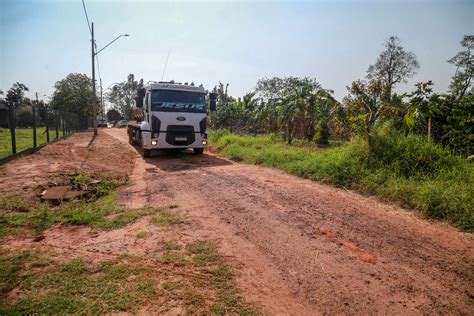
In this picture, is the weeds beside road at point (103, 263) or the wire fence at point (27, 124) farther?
the wire fence at point (27, 124)

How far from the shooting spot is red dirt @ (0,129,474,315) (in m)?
2.60

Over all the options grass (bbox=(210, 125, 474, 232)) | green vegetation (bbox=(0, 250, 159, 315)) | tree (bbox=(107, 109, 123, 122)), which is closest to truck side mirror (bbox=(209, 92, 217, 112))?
grass (bbox=(210, 125, 474, 232))

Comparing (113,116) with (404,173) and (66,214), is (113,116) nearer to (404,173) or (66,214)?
(66,214)

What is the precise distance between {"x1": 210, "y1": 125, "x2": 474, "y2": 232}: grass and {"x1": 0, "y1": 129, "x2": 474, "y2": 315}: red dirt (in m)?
0.38

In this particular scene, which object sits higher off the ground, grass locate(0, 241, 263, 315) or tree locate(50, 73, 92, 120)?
tree locate(50, 73, 92, 120)

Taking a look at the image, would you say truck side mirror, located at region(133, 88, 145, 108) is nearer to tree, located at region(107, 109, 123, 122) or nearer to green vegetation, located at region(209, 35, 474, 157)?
green vegetation, located at region(209, 35, 474, 157)

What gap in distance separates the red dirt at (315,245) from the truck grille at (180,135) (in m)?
4.69

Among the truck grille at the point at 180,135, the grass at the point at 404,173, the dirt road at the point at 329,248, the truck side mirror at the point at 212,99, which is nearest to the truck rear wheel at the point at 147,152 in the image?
the truck grille at the point at 180,135

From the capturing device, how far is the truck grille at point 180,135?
35.8 feet

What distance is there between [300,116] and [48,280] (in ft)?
51.4

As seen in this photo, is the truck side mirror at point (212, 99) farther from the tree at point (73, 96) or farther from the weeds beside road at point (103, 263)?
the tree at point (73, 96)

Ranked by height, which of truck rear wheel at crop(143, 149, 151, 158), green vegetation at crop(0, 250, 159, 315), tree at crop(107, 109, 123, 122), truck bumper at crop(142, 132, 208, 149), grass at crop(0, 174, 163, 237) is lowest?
green vegetation at crop(0, 250, 159, 315)

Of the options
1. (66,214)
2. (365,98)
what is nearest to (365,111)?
(365,98)

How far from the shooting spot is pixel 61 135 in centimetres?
1877
